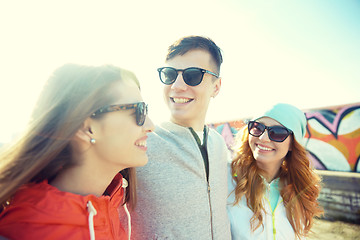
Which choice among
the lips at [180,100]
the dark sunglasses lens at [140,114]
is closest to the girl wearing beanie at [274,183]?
the lips at [180,100]

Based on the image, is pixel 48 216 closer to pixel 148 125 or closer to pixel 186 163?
pixel 148 125

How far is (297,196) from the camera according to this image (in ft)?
7.55

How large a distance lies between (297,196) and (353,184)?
14.6ft

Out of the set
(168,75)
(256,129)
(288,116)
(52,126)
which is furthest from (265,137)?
(52,126)

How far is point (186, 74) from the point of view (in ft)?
6.59

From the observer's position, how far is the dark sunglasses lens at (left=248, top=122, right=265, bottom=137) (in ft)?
7.75

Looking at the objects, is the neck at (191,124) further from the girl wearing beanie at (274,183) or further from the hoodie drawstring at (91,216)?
the hoodie drawstring at (91,216)

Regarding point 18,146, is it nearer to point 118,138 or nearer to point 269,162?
point 118,138

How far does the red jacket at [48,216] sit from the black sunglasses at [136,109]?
50 centimetres

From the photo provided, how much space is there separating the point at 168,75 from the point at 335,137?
7.75m

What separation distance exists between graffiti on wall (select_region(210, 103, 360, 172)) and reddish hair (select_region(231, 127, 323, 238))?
14.0ft

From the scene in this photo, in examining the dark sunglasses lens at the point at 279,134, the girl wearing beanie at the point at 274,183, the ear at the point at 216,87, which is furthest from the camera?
the ear at the point at 216,87

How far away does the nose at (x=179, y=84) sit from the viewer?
1983 millimetres

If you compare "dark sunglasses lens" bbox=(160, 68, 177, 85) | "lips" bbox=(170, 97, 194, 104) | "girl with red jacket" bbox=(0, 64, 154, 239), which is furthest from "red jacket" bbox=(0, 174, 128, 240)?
"dark sunglasses lens" bbox=(160, 68, 177, 85)
